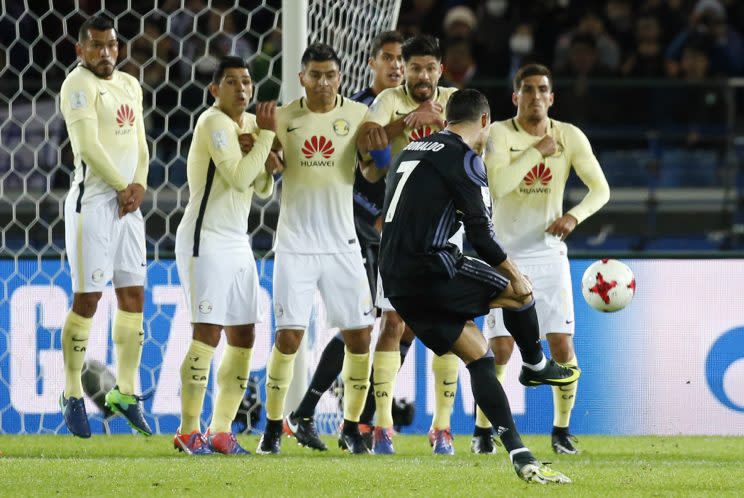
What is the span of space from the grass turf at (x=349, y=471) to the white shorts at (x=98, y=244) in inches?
39.9

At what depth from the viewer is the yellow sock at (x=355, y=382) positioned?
8.35 m

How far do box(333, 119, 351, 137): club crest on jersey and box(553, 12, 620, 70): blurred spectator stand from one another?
235 inches

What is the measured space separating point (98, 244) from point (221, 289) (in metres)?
0.78

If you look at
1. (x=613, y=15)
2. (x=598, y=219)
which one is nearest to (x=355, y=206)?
(x=598, y=219)

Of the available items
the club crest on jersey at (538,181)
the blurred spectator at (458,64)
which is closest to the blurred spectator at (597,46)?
the blurred spectator at (458,64)

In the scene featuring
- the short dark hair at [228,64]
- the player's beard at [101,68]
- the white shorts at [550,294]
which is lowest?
the white shorts at [550,294]

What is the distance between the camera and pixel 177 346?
31.8 feet

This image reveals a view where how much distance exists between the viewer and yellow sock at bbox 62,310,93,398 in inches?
328

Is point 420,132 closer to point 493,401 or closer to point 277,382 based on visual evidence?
point 277,382

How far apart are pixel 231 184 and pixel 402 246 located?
5.92 ft

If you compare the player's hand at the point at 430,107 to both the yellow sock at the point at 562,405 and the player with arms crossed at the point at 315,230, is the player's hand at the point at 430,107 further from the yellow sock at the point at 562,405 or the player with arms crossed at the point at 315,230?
the yellow sock at the point at 562,405

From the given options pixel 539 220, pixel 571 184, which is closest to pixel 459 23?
pixel 571 184

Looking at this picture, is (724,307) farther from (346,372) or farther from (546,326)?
(346,372)

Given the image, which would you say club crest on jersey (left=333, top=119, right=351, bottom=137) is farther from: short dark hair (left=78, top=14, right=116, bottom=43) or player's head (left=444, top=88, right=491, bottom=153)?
player's head (left=444, top=88, right=491, bottom=153)
